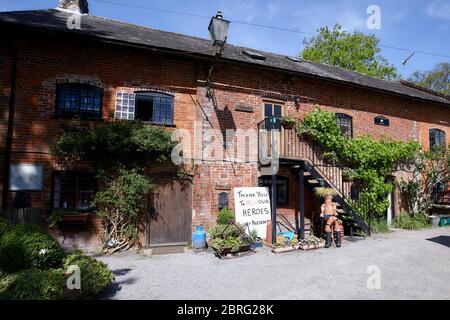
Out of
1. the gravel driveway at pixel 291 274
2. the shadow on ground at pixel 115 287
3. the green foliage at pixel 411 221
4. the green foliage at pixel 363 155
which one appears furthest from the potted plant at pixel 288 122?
the shadow on ground at pixel 115 287

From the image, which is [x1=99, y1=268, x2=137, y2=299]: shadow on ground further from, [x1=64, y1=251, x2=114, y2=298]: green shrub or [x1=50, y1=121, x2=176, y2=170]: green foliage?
[x1=50, y1=121, x2=176, y2=170]: green foliage

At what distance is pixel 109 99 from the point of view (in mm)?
8203

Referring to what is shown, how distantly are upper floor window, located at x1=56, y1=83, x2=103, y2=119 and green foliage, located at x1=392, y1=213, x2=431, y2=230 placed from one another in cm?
1180

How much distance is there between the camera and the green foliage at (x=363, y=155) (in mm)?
10281

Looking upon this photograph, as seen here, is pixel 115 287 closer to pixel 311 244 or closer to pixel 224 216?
pixel 224 216

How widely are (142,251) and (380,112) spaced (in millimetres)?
Result: 10779

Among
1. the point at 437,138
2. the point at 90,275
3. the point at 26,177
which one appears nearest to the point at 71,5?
the point at 26,177

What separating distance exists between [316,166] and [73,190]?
24.1 feet

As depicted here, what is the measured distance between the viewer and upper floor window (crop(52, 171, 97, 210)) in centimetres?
762

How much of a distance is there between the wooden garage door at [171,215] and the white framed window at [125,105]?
2.29 m

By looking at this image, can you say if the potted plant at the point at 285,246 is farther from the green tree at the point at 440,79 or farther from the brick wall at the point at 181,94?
the green tree at the point at 440,79

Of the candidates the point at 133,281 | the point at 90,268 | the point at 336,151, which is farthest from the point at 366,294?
the point at 336,151
